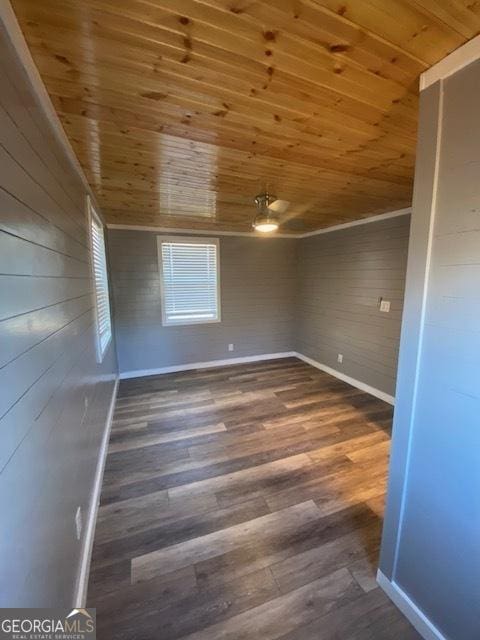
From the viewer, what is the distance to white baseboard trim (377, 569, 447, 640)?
1149mm

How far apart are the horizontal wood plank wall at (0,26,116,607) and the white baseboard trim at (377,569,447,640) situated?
59.7 inches

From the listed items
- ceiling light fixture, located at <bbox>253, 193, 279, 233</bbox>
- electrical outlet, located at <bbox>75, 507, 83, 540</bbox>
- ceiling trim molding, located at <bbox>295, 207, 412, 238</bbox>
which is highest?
ceiling trim molding, located at <bbox>295, 207, 412, 238</bbox>

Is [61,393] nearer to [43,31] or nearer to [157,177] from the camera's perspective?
[43,31]

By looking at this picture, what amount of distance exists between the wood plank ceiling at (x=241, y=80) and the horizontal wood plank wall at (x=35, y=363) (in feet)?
0.80

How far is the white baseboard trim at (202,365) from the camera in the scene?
4.32 m

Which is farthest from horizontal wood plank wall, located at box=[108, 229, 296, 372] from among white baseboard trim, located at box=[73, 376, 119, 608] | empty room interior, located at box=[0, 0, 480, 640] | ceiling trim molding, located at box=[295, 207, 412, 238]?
white baseboard trim, located at box=[73, 376, 119, 608]

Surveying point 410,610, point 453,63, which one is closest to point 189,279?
point 453,63

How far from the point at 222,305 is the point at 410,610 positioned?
4.00m

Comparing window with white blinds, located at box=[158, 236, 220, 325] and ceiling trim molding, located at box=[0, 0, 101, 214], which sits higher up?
ceiling trim molding, located at box=[0, 0, 101, 214]

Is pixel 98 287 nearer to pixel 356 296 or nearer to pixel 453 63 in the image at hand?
pixel 453 63

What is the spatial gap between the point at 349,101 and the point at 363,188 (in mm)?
1406

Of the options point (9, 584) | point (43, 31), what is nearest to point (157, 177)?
point (43, 31)

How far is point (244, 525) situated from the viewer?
1.71 meters

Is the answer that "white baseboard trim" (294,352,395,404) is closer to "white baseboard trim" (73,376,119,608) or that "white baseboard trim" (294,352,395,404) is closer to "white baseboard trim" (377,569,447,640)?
"white baseboard trim" (377,569,447,640)
